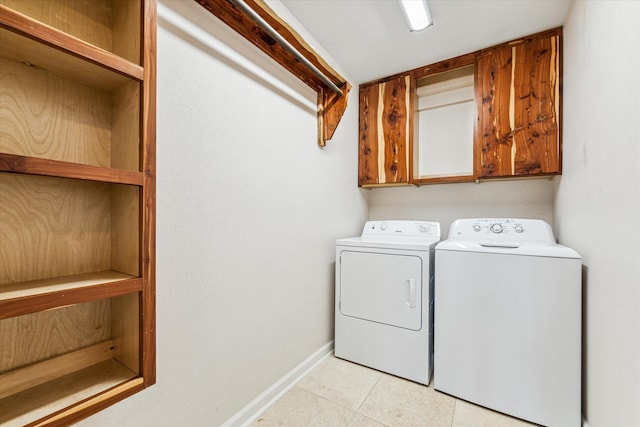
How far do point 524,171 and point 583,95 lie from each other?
58cm

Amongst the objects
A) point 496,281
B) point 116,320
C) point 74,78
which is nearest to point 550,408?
point 496,281

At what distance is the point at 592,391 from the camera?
1.28 m

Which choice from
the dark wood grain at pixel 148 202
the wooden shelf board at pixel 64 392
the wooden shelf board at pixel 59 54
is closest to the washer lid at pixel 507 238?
the dark wood grain at pixel 148 202

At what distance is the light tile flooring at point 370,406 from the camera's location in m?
1.42

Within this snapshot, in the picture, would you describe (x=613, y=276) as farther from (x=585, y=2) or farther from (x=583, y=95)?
(x=585, y=2)

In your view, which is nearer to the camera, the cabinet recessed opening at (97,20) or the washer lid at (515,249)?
the cabinet recessed opening at (97,20)

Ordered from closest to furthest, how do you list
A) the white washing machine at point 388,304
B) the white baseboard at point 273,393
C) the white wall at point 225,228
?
1. the white wall at point 225,228
2. the white baseboard at point 273,393
3. the white washing machine at point 388,304

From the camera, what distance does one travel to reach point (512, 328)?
1.49m

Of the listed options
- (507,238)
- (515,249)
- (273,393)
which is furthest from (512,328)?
(273,393)

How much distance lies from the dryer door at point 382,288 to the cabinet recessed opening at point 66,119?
154cm

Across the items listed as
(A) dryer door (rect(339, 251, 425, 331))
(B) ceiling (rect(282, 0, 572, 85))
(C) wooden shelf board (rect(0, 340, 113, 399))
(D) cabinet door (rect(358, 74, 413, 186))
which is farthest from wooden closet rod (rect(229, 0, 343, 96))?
(C) wooden shelf board (rect(0, 340, 113, 399))

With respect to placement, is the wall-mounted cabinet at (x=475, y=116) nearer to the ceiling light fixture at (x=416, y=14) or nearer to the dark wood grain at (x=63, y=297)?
the ceiling light fixture at (x=416, y=14)

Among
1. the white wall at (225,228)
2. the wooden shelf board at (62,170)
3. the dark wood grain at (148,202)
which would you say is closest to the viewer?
the wooden shelf board at (62,170)

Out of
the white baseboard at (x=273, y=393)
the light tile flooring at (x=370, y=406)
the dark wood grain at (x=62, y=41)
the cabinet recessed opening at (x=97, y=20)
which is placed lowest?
the light tile flooring at (x=370, y=406)
